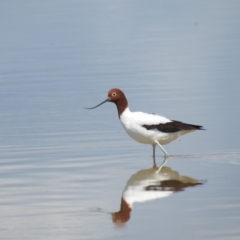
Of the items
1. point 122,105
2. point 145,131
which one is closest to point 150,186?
point 145,131

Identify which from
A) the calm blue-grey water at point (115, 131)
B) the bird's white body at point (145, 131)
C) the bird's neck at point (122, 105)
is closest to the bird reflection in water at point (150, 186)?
the calm blue-grey water at point (115, 131)

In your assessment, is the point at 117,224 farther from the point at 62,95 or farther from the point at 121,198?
the point at 62,95

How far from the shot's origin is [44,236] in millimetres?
7352

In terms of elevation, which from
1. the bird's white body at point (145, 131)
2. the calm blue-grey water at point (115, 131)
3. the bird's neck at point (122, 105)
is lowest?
the calm blue-grey water at point (115, 131)

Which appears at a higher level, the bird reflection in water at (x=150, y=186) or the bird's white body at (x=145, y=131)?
the bird's white body at (x=145, y=131)

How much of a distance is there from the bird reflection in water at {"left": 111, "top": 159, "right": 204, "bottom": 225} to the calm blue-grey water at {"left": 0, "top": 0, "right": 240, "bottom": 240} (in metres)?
0.02

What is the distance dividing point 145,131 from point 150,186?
5.41 ft

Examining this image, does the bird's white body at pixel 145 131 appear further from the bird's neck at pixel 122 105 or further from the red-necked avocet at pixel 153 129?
the bird's neck at pixel 122 105

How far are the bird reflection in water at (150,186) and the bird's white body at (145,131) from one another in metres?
0.61

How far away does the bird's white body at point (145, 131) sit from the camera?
1060 cm

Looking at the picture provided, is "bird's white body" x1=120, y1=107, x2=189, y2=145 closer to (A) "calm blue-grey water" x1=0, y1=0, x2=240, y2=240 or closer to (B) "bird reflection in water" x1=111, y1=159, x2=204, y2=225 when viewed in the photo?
(A) "calm blue-grey water" x1=0, y1=0, x2=240, y2=240

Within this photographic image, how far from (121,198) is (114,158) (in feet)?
6.18

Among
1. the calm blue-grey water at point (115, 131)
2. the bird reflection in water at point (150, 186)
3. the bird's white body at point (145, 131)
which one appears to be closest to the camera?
the calm blue-grey water at point (115, 131)

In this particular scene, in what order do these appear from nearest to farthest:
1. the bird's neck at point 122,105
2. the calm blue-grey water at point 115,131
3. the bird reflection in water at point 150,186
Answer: the calm blue-grey water at point 115,131, the bird reflection in water at point 150,186, the bird's neck at point 122,105
